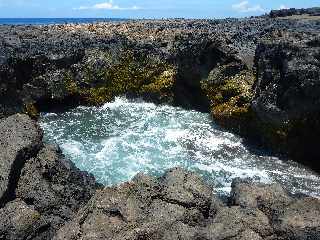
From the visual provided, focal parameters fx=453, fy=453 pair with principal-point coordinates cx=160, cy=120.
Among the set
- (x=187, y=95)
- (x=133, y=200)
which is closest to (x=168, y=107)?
(x=187, y=95)

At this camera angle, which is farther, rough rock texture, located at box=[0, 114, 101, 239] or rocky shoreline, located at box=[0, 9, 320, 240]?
rough rock texture, located at box=[0, 114, 101, 239]

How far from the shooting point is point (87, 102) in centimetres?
3350

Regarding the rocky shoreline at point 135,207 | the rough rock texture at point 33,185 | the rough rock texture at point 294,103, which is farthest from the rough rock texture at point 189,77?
the rocky shoreline at point 135,207

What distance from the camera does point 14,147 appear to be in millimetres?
13641

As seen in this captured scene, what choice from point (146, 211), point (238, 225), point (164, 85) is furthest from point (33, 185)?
point (164, 85)

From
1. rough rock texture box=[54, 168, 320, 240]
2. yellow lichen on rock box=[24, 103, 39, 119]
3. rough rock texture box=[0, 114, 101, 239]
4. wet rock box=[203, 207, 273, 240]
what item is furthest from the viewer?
yellow lichen on rock box=[24, 103, 39, 119]

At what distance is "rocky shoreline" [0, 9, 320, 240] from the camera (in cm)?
1047

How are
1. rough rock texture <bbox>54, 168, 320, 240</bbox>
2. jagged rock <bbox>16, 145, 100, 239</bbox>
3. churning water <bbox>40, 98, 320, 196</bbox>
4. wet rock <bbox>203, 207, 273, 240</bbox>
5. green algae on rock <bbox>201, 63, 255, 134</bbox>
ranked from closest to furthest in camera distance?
wet rock <bbox>203, 207, 273, 240</bbox>, rough rock texture <bbox>54, 168, 320, 240</bbox>, jagged rock <bbox>16, 145, 100, 239</bbox>, churning water <bbox>40, 98, 320, 196</bbox>, green algae on rock <bbox>201, 63, 255, 134</bbox>

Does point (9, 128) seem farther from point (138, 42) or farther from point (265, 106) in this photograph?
point (138, 42)

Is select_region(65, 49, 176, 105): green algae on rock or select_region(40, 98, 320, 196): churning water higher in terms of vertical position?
select_region(65, 49, 176, 105): green algae on rock

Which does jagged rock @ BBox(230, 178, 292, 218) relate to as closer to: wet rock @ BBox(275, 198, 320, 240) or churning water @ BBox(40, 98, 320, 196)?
wet rock @ BBox(275, 198, 320, 240)

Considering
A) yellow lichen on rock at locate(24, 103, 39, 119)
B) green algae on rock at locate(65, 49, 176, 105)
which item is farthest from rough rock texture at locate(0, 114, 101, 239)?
green algae on rock at locate(65, 49, 176, 105)

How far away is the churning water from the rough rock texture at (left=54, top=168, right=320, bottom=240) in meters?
8.27

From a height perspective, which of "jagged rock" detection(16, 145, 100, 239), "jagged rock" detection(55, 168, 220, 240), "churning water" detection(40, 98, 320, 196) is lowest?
"churning water" detection(40, 98, 320, 196)
